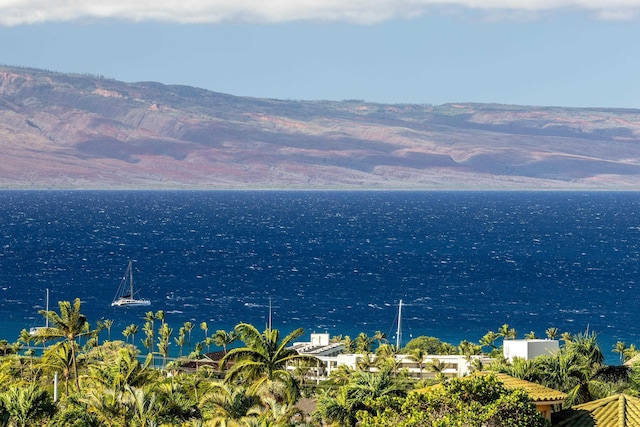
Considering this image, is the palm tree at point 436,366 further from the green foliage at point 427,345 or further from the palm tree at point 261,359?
the palm tree at point 261,359

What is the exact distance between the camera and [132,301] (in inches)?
6575

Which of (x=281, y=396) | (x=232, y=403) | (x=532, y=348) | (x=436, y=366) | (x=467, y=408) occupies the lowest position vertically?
(x=436, y=366)

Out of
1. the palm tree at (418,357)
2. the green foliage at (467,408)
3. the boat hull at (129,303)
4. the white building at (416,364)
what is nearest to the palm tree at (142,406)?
the green foliage at (467,408)

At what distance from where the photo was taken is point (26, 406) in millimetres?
50344

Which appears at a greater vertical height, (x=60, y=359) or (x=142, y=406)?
(x=142, y=406)

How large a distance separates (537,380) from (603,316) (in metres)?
109

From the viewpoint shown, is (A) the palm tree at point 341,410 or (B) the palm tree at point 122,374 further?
(B) the palm tree at point 122,374

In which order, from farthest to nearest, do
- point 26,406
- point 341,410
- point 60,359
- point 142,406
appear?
point 60,359
point 26,406
point 341,410
point 142,406

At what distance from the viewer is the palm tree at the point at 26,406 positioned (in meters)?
50.2

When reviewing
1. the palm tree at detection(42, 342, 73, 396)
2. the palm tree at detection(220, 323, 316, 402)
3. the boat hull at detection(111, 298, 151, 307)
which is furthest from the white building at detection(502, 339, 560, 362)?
the boat hull at detection(111, 298, 151, 307)

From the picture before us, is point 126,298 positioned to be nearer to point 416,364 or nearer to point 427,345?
point 427,345

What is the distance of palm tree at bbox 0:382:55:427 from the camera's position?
165 feet

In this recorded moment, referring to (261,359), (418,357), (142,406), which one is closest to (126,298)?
(418,357)

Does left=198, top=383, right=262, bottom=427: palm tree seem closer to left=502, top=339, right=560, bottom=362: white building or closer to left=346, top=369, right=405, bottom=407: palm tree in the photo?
left=346, top=369, right=405, bottom=407: palm tree
